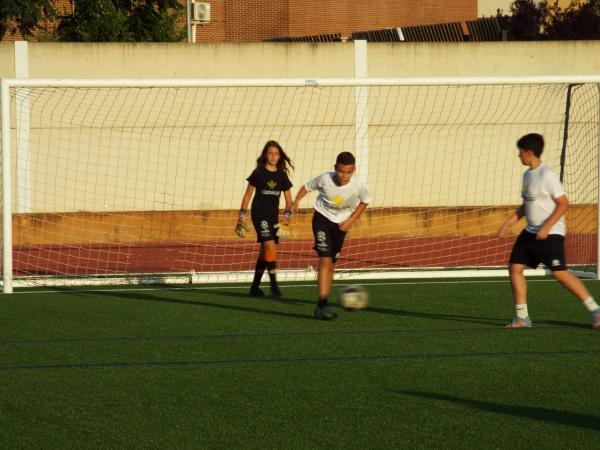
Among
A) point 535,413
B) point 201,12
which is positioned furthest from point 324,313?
point 201,12

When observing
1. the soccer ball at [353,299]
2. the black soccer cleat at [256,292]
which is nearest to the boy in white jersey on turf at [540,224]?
the soccer ball at [353,299]

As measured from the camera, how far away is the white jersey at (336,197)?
→ 10.5m

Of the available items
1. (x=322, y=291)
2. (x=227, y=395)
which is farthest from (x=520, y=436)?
(x=322, y=291)

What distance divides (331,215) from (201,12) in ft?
91.9

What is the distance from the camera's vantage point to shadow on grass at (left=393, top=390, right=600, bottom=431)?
6254mm

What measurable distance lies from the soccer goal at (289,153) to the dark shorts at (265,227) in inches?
233

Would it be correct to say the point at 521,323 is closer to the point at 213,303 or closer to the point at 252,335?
the point at 252,335

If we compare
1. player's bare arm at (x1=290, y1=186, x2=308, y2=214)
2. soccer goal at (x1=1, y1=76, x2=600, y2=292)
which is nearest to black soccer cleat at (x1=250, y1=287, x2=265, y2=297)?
player's bare arm at (x1=290, y1=186, x2=308, y2=214)

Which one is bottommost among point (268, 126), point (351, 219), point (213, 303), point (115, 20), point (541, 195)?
point (213, 303)

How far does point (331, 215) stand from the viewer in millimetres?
10562

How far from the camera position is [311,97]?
22.6 m

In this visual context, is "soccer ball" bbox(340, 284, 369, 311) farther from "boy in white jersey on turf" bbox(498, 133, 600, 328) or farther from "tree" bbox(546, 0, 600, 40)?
"tree" bbox(546, 0, 600, 40)

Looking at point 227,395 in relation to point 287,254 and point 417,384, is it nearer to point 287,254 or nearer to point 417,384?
point 417,384

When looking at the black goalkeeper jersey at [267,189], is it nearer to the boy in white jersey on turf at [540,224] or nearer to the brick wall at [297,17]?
the boy in white jersey on turf at [540,224]
